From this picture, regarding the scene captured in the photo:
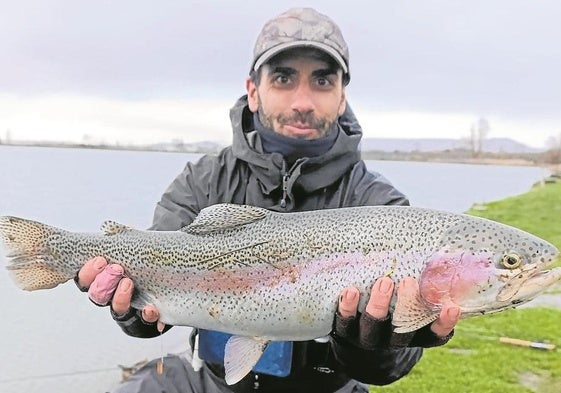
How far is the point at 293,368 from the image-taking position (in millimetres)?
3510

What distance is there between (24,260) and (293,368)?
4.76 feet

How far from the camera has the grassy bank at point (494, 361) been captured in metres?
6.94

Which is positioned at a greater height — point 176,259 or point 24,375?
point 176,259

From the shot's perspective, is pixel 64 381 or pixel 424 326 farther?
pixel 64 381

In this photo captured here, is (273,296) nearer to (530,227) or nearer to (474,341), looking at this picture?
(474,341)

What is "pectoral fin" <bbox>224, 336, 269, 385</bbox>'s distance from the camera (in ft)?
9.98

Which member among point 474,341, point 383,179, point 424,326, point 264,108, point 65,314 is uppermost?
point 264,108

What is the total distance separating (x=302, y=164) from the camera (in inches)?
140

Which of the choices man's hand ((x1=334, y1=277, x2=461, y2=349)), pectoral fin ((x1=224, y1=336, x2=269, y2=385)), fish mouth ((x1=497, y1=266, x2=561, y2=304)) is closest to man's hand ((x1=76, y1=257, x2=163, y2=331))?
pectoral fin ((x1=224, y1=336, x2=269, y2=385))

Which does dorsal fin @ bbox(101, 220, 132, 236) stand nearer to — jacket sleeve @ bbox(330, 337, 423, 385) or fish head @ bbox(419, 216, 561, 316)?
jacket sleeve @ bbox(330, 337, 423, 385)

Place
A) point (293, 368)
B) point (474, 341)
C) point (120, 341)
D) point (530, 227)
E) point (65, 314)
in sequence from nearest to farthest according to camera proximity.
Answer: point (293, 368) < point (474, 341) < point (120, 341) < point (65, 314) < point (530, 227)

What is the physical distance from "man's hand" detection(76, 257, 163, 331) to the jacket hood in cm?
Result: 95

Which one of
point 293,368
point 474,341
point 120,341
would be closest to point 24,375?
point 120,341

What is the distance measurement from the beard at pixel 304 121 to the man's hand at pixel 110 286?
113 centimetres
